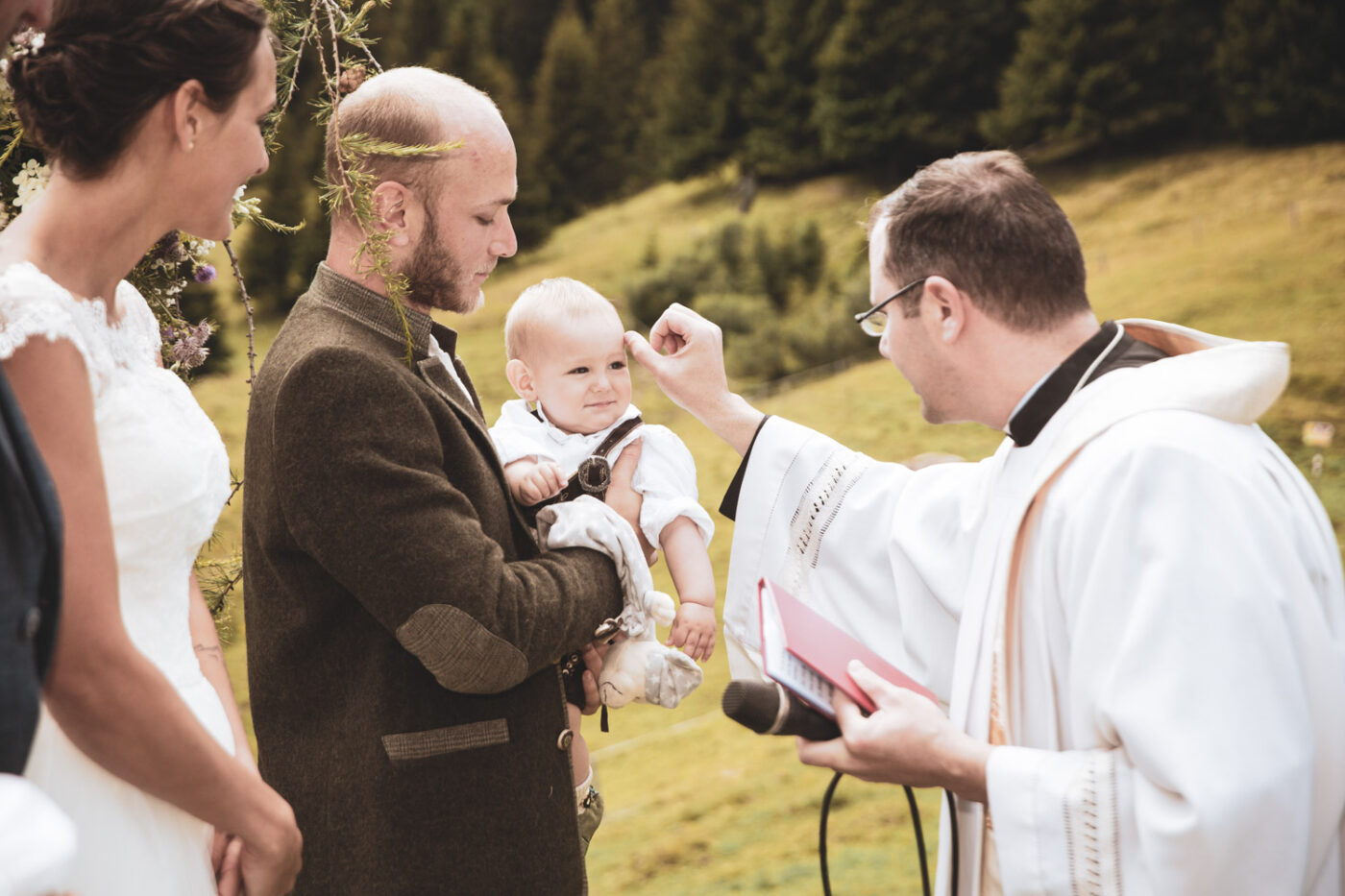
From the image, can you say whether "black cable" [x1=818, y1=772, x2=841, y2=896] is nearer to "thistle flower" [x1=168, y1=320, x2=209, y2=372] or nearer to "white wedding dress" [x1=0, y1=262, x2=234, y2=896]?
"white wedding dress" [x1=0, y1=262, x2=234, y2=896]

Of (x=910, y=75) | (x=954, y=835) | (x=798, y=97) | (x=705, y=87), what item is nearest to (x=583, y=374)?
(x=954, y=835)

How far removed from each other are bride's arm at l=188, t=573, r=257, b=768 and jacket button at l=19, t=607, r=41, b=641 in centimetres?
67

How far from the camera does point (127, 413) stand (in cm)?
150

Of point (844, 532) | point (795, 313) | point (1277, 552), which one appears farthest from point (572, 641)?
point (795, 313)

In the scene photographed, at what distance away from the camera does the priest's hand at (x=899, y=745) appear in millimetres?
1782

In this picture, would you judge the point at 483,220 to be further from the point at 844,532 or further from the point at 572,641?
the point at 844,532

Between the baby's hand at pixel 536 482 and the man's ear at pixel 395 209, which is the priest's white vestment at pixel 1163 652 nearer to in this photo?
the baby's hand at pixel 536 482

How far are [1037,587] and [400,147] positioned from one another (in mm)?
1325

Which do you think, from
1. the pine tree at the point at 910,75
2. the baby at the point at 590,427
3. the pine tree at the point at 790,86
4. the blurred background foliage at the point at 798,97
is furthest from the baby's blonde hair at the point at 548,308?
the pine tree at the point at 790,86

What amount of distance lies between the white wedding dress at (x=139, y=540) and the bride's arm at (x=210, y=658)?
0.11 metres

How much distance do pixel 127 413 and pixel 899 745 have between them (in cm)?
128

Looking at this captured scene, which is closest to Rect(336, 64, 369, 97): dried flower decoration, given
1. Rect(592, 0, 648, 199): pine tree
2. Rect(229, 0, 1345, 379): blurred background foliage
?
Rect(229, 0, 1345, 379): blurred background foliage

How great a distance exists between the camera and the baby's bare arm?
2334 mm

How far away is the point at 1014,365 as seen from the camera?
6.86 ft
